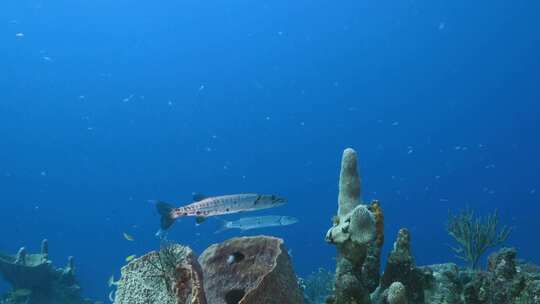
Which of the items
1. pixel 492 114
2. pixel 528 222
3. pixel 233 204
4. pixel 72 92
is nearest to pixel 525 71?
pixel 492 114

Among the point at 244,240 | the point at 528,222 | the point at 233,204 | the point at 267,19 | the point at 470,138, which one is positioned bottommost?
the point at 244,240

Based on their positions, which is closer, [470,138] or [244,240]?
[244,240]

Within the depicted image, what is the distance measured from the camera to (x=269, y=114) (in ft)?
280

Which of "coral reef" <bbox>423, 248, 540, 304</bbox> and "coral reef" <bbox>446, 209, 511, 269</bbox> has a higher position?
"coral reef" <bbox>446, 209, 511, 269</bbox>

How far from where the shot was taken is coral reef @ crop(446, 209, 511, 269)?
29.8 ft

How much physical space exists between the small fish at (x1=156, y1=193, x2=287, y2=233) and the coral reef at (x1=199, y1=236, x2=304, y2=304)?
2.86 metres

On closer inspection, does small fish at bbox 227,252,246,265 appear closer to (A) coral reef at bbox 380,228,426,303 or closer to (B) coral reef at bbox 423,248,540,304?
(A) coral reef at bbox 380,228,426,303

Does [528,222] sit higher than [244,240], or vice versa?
[528,222]

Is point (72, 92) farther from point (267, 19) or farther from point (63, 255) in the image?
→ point (267, 19)

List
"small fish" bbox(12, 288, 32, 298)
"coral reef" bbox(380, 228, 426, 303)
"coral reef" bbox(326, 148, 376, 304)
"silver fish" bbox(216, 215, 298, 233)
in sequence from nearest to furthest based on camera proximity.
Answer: "coral reef" bbox(326, 148, 376, 304), "coral reef" bbox(380, 228, 426, 303), "silver fish" bbox(216, 215, 298, 233), "small fish" bbox(12, 288, 32, 298)

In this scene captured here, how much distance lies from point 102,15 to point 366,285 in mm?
69274

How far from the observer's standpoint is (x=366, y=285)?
6625 mm

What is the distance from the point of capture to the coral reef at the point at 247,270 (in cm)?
528

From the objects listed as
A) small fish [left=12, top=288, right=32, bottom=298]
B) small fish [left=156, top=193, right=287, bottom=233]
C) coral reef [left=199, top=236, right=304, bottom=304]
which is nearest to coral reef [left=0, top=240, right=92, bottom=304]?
small fish [left=12, top=288, right=32, bottom=298]
